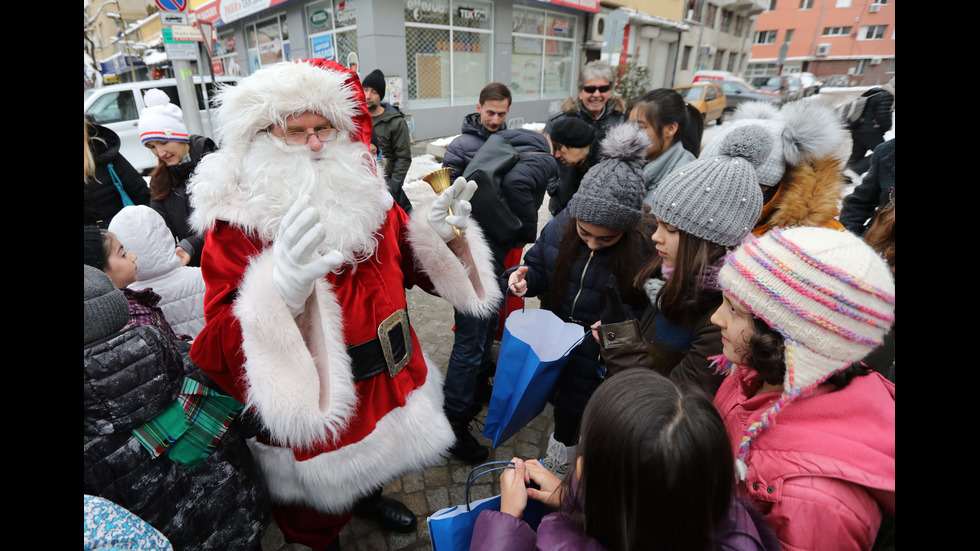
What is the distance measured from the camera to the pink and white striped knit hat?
1.02 m

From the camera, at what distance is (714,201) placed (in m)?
1.64

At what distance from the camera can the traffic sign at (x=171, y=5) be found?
5.70 m

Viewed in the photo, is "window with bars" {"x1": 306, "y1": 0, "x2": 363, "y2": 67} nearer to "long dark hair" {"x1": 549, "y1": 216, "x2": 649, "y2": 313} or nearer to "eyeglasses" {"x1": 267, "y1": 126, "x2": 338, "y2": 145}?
"eyeglasses" {"x1": 267, "y1": 126, "x2": 338, "y2": 145}

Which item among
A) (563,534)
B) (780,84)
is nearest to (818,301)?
(563,534)

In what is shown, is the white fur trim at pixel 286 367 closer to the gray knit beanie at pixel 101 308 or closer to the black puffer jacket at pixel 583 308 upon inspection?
the gray knit beanie at pixel 101 308

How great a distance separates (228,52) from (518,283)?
21.7 m

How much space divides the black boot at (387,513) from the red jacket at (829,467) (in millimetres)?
1650

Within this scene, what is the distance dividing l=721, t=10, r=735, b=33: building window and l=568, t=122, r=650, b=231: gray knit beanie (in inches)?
1405

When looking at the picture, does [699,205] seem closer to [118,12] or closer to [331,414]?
[331,414]

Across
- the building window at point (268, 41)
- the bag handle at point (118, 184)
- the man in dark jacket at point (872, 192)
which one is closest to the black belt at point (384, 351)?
the bag handle at point (118, 184)

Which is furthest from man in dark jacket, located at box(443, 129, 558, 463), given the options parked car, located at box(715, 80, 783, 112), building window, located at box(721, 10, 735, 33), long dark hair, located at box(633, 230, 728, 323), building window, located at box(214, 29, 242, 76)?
building window, located at box(721, 10, 735, 33)

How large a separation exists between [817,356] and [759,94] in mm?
19641

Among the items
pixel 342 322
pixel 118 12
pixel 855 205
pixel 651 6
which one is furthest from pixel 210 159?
pixel 118 12

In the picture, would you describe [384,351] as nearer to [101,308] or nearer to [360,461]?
[360,461]
